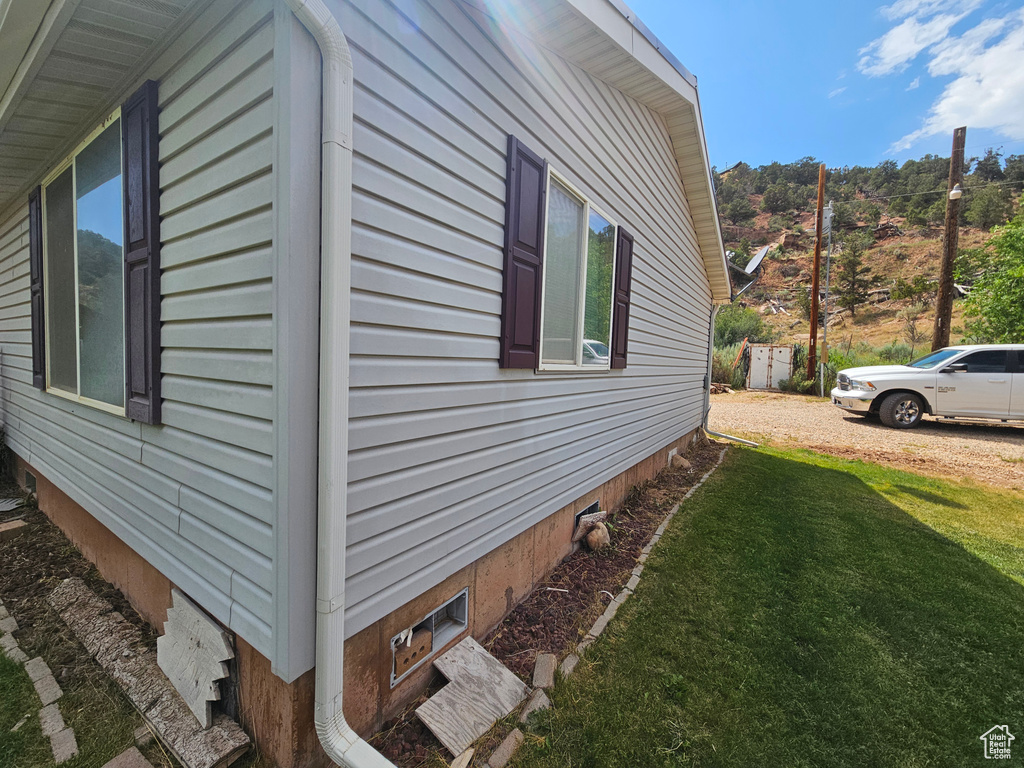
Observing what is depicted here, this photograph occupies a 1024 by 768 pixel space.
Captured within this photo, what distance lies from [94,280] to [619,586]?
3807mm

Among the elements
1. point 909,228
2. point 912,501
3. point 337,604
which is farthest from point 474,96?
point 909,228

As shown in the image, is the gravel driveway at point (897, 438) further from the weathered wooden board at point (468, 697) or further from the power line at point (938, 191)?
the power line at point (938, 191)

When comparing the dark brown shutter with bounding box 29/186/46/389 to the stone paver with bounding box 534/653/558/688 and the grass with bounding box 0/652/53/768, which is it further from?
the stone paver with bounding box 534/653/558/688

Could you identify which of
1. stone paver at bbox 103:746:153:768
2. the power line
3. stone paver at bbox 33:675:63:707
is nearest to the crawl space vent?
stone paver at bbox 103:746:153:768

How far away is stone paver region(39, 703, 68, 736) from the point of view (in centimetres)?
176

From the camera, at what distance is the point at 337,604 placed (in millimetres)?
1469

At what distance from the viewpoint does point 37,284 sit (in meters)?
3.23

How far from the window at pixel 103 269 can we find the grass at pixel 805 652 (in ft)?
8.20

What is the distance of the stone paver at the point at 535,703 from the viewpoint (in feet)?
6.24

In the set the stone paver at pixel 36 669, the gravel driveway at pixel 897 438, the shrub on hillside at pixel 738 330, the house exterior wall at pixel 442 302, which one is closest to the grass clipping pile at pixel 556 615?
the house exterior wall at pixel 442 302

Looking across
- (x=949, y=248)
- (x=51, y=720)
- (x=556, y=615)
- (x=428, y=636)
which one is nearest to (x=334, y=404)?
(x=428, y=636)

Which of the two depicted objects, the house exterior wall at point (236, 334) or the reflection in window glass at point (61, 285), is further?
the reflection in window glass at point (61, 285)

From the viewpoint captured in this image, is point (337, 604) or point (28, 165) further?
point (28, 165)

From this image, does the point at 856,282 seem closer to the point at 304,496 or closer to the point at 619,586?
the point at 619,586
